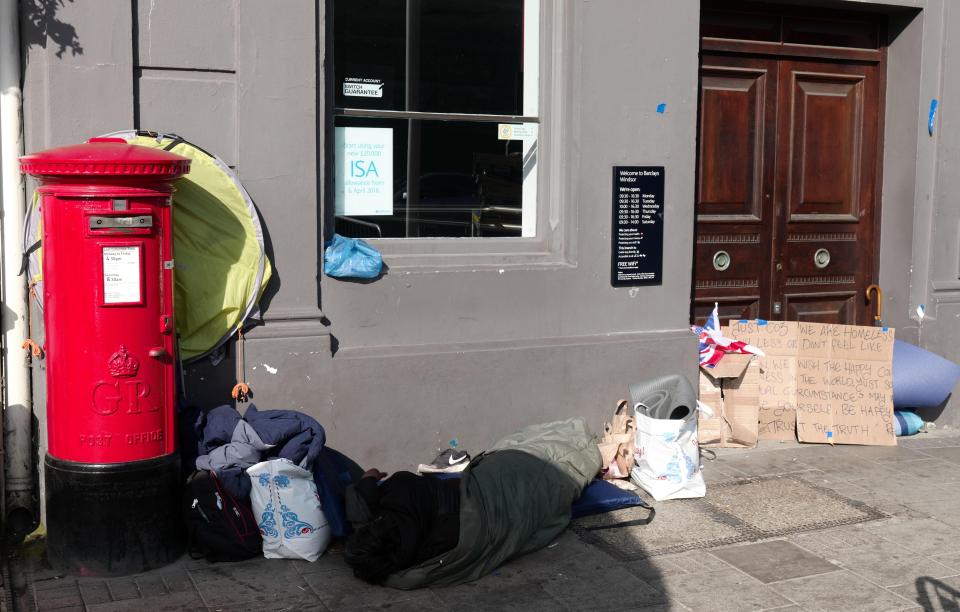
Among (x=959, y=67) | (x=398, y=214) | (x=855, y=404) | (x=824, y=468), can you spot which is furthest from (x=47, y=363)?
(x=959, y=67)

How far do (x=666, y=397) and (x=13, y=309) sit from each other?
3.73m

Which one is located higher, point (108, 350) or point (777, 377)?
point (108, 350)

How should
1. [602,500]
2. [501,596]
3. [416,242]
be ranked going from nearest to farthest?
[501,596], [602,500], [416,242]

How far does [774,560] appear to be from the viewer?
5484 mm

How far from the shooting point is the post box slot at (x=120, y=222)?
15.6 ft

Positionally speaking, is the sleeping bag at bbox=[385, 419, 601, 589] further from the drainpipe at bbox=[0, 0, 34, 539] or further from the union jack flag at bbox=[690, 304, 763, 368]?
the drainpipe at bbox=[0, 0, 34, 539]

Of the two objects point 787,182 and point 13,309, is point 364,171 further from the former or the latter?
point 787,182

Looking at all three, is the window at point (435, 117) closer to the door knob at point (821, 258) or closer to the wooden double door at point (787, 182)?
the wooden double door at point (787, 182)

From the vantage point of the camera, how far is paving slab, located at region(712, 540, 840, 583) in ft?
17.4

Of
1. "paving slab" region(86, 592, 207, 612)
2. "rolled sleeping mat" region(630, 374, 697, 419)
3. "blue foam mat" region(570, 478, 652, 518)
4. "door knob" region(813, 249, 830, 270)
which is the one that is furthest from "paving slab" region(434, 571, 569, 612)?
"door knob" region(813, 249, 830, 270)

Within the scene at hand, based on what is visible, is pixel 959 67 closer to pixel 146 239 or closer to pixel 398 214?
pixel 398 214

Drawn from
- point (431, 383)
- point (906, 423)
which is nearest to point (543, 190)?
point (431, 383)

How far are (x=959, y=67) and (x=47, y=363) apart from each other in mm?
6850

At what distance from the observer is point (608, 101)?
22.5 ft
